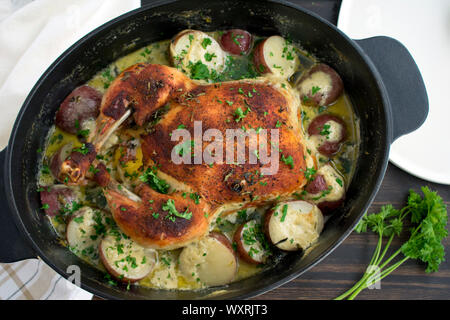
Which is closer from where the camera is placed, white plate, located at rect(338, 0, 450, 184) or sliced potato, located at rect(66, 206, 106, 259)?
sliced potato, located at rect(66, 206, 106, 259)

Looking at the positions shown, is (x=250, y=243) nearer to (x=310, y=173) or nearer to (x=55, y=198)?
(x=310, y=173)

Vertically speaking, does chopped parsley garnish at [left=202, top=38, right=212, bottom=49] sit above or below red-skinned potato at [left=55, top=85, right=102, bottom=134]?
above

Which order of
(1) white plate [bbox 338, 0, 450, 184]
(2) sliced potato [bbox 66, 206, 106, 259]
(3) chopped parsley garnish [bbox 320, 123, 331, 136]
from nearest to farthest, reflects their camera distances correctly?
(2) sliced potato [bbox 66, 206, 106, 259] < (3) chopped parsley garnish [bbox 320, 123, 331, 136] < (1) white plate [bbox 338, 0, 450, 184]

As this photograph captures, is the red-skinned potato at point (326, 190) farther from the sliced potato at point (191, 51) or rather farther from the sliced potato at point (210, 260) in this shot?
the sliced potato at point (191, 51)

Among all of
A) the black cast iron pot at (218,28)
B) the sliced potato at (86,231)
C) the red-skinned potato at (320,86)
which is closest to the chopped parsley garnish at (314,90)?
the red-skinned potato at (320,86)

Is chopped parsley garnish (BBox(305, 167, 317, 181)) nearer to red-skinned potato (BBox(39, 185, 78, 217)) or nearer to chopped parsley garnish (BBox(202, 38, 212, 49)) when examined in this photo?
chopped parsley garnish (BBox(202, 38, 212, 49))

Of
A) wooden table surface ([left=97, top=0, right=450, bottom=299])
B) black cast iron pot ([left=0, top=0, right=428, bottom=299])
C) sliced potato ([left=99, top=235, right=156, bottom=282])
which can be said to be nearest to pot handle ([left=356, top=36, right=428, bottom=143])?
black cast iron pot ([left=0, top=0, right=428, bottom=299])

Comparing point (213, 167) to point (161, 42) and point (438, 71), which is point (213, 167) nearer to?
point (161, 42)

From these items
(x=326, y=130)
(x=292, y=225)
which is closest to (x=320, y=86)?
(x=326, y=130)
